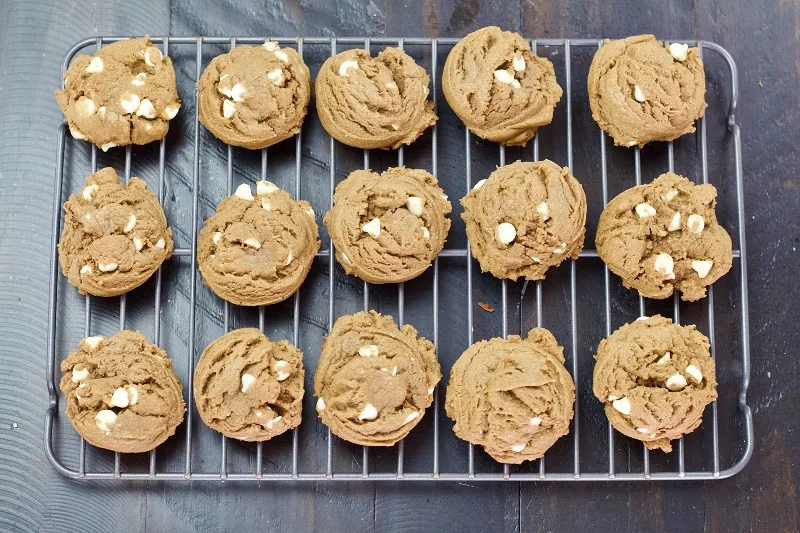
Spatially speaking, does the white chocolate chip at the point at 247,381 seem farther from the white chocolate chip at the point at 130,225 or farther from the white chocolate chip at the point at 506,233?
the white chocolate chip at the point at 506,233

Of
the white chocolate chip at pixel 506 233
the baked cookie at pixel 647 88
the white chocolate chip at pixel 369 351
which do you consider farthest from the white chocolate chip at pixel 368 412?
the baked cookie at pixel 647 88

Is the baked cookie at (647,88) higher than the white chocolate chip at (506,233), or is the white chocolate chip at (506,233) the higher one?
the baked cookie at (647,88)

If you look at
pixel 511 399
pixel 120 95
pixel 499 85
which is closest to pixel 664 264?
pixel 511 399

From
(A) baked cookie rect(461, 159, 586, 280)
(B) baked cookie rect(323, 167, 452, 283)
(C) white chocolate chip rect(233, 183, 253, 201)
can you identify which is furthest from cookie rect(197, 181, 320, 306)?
(A) baked cookie rect(461, 159, 586, 280)

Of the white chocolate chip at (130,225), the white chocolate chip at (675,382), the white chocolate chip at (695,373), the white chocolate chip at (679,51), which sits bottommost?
the white chocolate chip at (675,382)

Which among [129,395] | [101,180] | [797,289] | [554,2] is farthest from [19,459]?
[797,289]

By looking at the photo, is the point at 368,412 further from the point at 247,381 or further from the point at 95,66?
the point at 95,66

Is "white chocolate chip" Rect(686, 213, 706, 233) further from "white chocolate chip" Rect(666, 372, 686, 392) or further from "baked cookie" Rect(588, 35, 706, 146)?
"white chocolate chip" Rect(666, 372, 686, 392)
